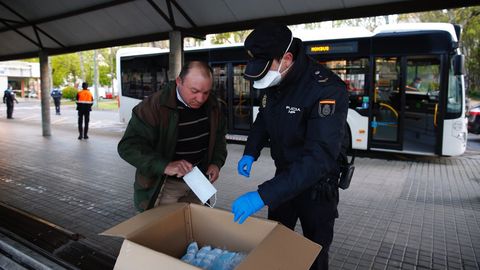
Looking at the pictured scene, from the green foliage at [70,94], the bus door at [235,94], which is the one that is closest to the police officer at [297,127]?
the bus door at [235,94]

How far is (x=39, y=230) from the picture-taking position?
390 centimetres

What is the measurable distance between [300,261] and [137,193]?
139cm

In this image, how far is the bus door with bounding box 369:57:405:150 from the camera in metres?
8.66

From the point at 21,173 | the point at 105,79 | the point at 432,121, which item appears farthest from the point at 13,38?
the point at 105,79

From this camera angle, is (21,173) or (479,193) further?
(21,173)

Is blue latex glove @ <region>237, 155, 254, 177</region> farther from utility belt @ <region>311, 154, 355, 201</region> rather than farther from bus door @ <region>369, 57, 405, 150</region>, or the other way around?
bus door @ <region>369, 57, 405, 150</region>

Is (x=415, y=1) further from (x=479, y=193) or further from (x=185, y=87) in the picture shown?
(x=185, y=87)

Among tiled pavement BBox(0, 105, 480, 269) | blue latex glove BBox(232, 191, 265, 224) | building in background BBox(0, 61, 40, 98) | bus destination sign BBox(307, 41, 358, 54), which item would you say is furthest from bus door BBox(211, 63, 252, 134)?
building in background BBox(0, 61, 40, 98)

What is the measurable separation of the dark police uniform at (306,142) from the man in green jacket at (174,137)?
1.23 feet

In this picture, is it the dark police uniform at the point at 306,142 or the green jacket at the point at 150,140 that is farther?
the green jacket at the point at 150,140

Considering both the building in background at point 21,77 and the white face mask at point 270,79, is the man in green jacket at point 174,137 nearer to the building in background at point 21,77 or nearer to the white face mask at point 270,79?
the white face mask at point 270,79

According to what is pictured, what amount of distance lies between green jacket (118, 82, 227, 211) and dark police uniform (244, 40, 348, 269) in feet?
1.88

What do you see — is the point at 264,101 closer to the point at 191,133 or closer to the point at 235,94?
the point at 191,133

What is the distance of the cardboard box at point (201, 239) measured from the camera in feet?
4.62
